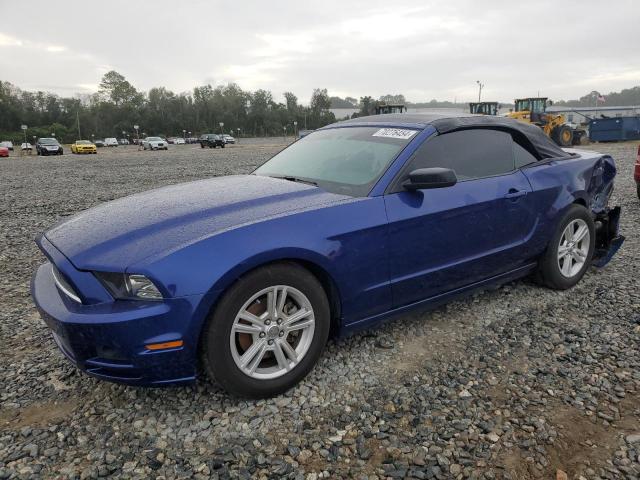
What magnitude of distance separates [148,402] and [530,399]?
206cm

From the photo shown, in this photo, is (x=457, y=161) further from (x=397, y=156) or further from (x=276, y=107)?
(x=276, y=107)

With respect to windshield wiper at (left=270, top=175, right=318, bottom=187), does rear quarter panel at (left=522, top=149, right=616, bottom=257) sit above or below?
below

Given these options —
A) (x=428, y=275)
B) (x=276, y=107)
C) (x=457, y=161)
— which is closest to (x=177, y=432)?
(x=428, y=275)

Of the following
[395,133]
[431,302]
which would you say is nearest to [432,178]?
[395,133]

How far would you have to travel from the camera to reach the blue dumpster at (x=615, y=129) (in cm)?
2661

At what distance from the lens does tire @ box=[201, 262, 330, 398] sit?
7.38 feet

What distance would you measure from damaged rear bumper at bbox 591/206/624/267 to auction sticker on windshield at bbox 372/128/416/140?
2455 mm

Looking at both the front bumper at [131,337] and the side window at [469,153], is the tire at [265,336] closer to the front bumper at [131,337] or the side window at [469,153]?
the front bumper at [131,337]

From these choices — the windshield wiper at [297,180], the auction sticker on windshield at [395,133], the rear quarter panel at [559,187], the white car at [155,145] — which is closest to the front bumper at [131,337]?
the windshield wiper at [297,180]

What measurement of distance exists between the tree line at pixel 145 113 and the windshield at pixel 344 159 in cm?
9030

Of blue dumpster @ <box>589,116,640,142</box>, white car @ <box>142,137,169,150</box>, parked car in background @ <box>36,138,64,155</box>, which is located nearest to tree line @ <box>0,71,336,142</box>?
white car @ <box>142,137,169,150</box>

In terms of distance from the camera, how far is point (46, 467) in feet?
6.69

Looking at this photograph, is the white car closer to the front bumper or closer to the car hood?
the car hood

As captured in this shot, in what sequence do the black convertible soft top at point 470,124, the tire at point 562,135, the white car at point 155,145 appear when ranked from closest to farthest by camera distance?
the black convertible soft top at point 470,124 → the tire at point 562,135 → the white car at point 155,145
